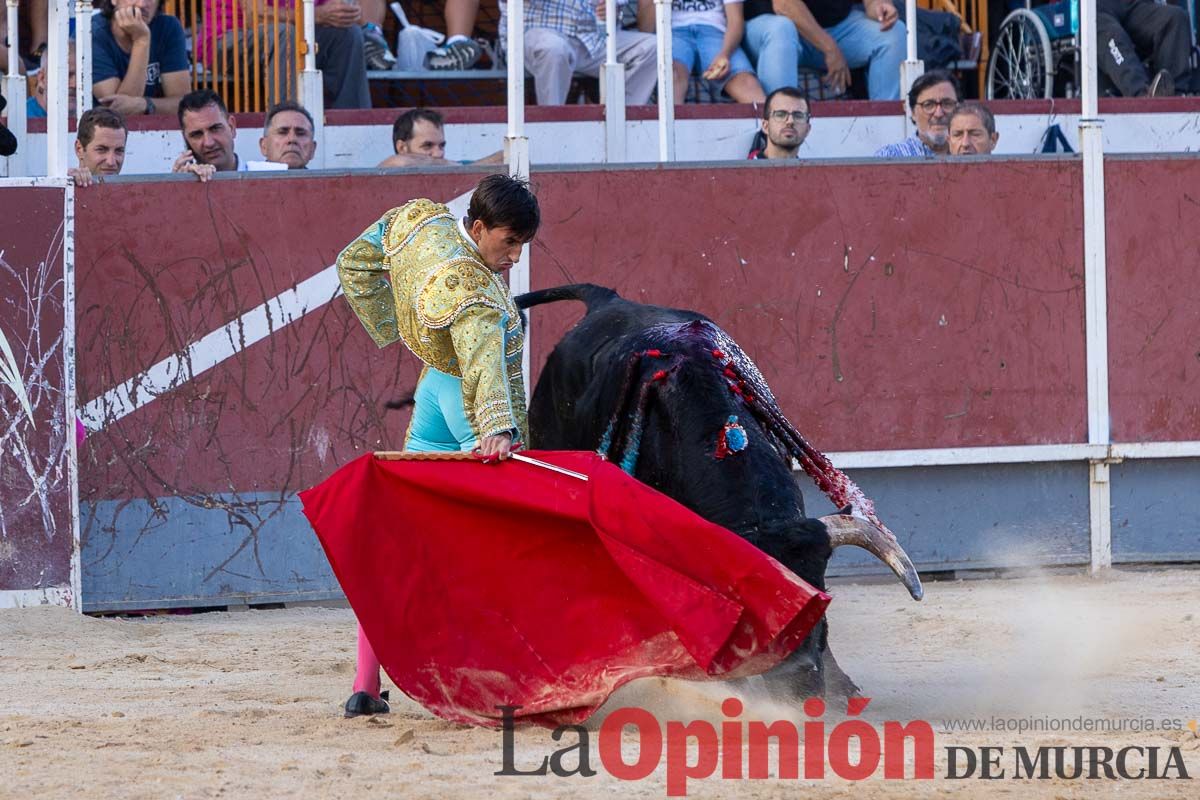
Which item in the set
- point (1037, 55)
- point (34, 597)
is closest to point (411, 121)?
point (34, 597)

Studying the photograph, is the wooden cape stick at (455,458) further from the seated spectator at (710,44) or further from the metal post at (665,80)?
the seated spectator at (710,44)

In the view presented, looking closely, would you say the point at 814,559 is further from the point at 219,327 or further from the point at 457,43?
the point at 457,43

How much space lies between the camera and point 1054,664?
14.6 feet

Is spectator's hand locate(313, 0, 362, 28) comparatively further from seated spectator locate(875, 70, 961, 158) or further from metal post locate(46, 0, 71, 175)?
seated spectator locate(875, 70, 961, 158)

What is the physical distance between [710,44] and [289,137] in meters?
2.67

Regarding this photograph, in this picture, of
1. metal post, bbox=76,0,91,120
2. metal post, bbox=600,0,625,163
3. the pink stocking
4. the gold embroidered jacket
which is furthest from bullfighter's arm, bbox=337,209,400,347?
metal post, bbox=600,0,625,163

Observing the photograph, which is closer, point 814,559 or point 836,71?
point 814,559

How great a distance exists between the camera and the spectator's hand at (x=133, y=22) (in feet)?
22.7

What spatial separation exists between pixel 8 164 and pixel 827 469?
13.7 feet

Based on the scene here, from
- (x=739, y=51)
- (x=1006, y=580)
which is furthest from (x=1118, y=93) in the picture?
(x=1006, y=580)

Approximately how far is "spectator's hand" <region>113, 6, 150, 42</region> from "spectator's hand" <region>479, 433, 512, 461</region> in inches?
161

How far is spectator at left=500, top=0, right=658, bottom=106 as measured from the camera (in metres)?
7.79

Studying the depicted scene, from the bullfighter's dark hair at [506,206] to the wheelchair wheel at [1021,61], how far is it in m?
5.12

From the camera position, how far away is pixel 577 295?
200 inches
